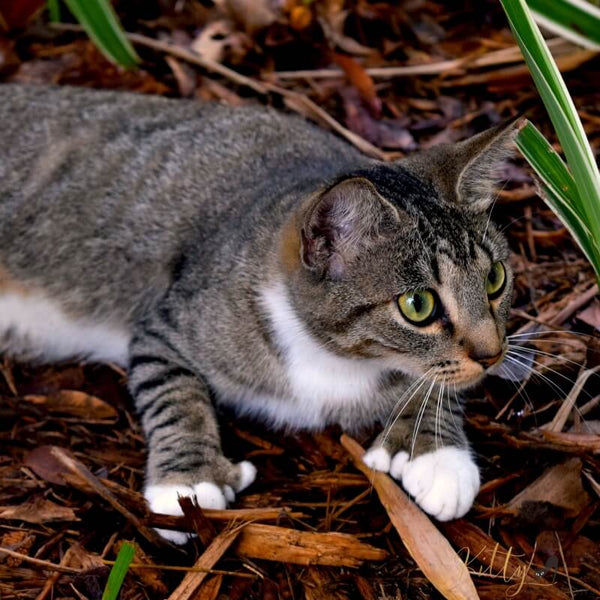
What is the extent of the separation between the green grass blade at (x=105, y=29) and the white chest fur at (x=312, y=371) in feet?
5.56

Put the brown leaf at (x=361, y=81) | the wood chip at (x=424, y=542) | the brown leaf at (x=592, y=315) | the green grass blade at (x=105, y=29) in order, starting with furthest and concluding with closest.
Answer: the brown leaf at (x=361, y=81) < the green grass blade at (x=105, y=29) < the brown leaf at (x=592, y=315) < the wood chip at (x=424, y=542)

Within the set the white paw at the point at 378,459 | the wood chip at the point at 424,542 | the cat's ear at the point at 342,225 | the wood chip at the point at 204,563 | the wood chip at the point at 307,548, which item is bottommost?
the wood chip at the point at 424,542

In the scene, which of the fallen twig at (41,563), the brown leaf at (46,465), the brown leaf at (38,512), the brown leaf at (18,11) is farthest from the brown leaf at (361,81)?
the fallen twig at (41,563)

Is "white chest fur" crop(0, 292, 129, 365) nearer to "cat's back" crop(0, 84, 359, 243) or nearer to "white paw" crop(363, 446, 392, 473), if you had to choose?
"cat's back" crop(0, 84, 359, 243)

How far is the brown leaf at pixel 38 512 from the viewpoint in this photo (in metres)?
2.31

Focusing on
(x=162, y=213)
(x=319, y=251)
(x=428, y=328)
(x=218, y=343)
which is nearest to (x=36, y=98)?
(x=162, y=213)

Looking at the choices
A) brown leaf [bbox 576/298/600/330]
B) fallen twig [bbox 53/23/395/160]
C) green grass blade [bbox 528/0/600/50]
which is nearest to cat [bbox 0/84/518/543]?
fallen twig [bbox 53/23/395/160]

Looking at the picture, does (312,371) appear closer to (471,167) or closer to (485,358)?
(485,358)

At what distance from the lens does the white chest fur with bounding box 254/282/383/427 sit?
2.41 metres

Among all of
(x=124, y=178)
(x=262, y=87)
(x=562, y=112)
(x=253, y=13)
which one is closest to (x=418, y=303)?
(x=562, y=112)

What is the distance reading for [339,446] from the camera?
255 centimetres

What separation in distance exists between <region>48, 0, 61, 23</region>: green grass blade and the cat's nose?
2.83 metres

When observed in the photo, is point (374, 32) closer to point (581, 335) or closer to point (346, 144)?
point (346, 144)

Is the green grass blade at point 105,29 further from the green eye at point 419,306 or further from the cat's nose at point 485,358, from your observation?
the cat's nose at point 485,358
